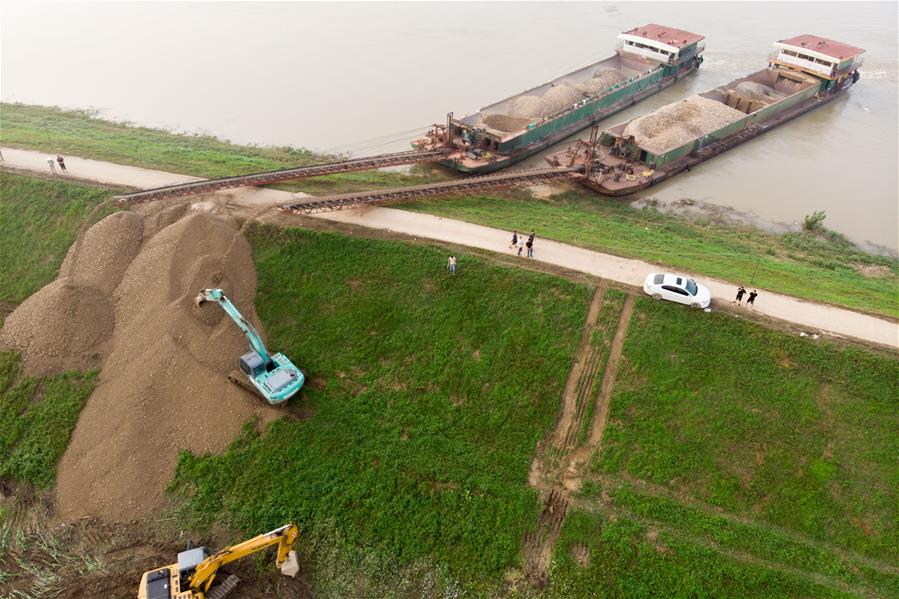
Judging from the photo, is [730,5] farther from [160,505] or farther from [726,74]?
[160,505]

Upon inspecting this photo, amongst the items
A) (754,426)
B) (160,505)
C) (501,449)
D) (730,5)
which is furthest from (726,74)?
(160,505)

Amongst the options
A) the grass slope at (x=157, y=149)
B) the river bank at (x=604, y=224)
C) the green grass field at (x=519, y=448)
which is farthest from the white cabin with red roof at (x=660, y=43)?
the green grass field at (x=519, y=448)

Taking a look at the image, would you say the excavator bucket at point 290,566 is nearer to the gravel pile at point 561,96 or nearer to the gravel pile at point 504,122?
the gravel pile at point 504,122

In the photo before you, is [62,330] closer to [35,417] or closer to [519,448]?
[35,417]

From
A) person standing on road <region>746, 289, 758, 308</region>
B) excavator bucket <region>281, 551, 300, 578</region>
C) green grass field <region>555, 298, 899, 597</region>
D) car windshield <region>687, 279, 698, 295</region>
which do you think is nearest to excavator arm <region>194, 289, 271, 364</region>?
excavator bucket <region>281, 551, 300, 578</region>

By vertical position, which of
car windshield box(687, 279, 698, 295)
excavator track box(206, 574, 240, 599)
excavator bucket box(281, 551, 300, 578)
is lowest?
excavator track box(206, 574, 240, 599)

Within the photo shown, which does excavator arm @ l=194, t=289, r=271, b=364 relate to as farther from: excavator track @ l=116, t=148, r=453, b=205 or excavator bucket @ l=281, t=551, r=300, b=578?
excavator track @ l=116, t=148, r=453, b=205
